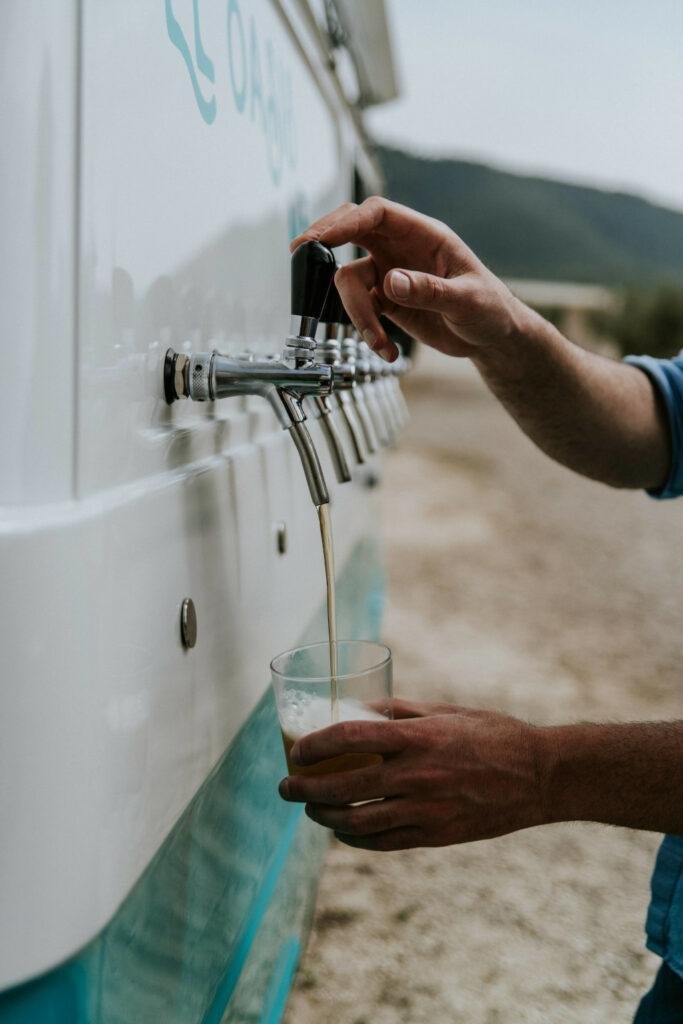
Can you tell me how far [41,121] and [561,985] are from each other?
1909 mm

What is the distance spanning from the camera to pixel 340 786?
854 millimetres

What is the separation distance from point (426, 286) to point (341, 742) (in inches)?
20.0

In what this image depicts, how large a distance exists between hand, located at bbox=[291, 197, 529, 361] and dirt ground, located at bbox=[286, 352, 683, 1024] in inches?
51.0

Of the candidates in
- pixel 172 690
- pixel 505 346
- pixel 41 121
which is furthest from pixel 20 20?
pixel 505 346

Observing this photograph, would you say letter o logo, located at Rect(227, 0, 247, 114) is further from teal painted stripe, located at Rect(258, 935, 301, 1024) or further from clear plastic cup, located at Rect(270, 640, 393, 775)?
teal painted stripe, located at Rect(258, 935, 301, 1024)

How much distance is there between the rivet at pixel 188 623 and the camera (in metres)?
0.80

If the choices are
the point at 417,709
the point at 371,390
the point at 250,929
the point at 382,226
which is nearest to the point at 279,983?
the point at 250,929

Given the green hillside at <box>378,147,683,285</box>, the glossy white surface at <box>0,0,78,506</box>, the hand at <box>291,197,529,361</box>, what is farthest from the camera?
the green hillside at <box>378,147,683,285</box>

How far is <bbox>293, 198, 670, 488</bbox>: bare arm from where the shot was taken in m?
1.14

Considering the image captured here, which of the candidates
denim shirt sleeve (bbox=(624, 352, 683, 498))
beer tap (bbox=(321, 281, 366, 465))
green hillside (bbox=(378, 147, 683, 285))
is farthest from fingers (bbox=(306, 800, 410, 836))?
green hillside (bbox=(378, 147, 683, 285))

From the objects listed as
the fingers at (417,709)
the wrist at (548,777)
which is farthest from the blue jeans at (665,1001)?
the fingers at (417,709)

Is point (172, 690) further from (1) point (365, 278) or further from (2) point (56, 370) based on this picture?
(1) point (365, 278)

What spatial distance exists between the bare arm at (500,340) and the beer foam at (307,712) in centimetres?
43

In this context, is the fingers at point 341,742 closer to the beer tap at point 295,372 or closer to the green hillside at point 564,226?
the beer tap at point 295,372
